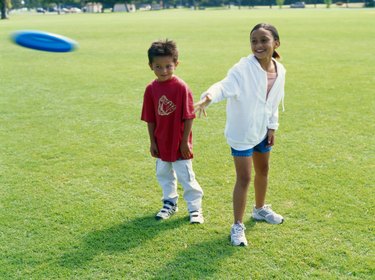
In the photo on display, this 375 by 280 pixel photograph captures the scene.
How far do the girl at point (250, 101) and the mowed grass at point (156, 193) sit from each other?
0.44 meters

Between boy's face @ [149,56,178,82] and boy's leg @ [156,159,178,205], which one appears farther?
boy's leg @ [156,159,178,205]

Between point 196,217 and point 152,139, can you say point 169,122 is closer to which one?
point 152,139

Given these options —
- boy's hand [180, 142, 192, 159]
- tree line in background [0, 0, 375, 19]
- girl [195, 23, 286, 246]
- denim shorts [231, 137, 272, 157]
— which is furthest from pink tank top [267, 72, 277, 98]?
tree line in background [0, 0, 375, 19]

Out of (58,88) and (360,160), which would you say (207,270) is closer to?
(360,160)

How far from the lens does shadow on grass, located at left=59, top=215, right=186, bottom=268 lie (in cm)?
346

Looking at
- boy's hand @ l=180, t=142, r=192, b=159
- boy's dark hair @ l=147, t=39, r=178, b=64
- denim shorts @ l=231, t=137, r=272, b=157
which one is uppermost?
boy's dark hair @ l=147, t=39, r=178, b=64

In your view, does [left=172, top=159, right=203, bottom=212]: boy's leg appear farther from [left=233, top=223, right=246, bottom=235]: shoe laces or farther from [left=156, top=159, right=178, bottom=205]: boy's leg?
[left=233, top=223, right=246, bottom=235]: shoe laces

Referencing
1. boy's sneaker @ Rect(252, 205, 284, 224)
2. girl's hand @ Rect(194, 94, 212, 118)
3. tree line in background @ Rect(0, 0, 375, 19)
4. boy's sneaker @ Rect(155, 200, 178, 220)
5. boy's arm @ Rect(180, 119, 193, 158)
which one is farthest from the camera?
tree line in background @ Rect(0, 0, 375, 19)

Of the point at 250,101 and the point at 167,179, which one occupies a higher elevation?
the point at 250,101

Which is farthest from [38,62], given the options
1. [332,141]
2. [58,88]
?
[332,141]

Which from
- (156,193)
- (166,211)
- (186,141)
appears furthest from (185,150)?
(156,193)

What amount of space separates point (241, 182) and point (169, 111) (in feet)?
2.55

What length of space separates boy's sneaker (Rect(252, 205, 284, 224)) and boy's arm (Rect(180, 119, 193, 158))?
781mm

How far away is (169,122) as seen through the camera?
3727 millimetres
